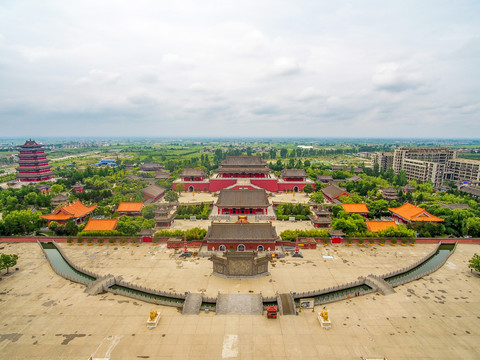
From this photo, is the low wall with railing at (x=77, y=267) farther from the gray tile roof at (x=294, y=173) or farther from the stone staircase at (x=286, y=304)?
the gray tile roof at (x=294, y=173)

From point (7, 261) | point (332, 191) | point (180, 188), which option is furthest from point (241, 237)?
point (180, 188)

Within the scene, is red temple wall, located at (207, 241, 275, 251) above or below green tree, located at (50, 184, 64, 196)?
below

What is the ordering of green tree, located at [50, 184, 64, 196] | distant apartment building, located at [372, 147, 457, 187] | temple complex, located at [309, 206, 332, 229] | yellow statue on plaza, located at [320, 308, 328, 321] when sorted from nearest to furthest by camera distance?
yellow statue on plaza, located at [320, 308, 328, 321], temple complex, located at [309, 206, 332, 229], green tree, located at [50, 184, 64, 196], distant apartment building, located at [372, 147, 457, 187]

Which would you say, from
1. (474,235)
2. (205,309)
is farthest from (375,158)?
(205,309)

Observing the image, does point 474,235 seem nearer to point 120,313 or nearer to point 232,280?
point 232,280

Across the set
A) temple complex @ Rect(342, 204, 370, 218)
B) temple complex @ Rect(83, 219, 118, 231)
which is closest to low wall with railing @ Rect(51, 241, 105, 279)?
temple complex @ Rect(83, 219, 118, 231)

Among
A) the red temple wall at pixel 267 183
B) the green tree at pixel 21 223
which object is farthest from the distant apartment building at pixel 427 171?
the green tree at pixel 21 223

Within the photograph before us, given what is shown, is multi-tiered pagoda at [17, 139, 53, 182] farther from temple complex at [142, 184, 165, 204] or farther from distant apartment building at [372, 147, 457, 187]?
distant apartment building at [372, 147, 457, 187]
